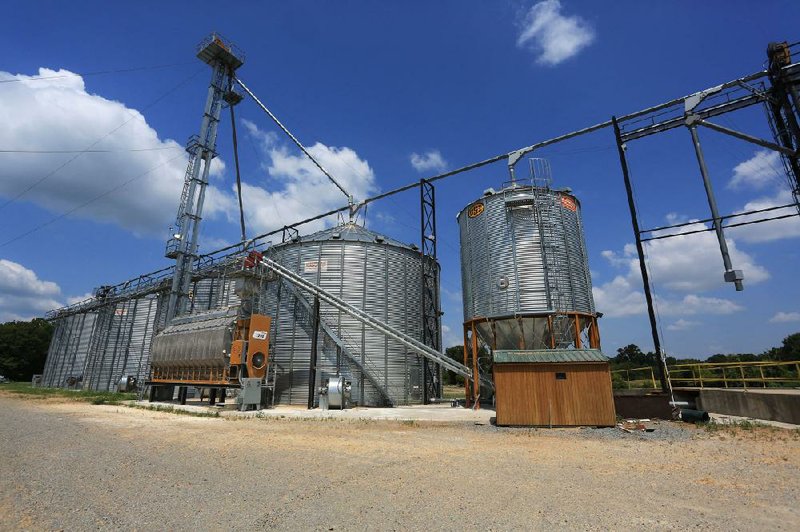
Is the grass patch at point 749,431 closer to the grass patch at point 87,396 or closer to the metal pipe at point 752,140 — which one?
the metal pipe at point 752,140

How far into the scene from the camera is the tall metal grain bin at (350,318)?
28969 millimetres

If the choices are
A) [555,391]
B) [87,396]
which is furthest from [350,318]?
[87,396]

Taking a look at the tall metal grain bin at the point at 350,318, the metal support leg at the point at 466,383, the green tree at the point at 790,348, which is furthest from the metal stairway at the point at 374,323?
the green tree at the point at 790,348

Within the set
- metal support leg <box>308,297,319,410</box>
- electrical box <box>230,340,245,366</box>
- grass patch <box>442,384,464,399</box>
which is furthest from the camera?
grass patch <box>442,384,464,399</box>

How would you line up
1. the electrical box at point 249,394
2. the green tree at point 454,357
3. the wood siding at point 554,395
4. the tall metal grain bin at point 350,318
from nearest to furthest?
1. the wood siding at point 554,395
2. the electrical box at point 249,394
3. the tall metal grain bin at point 350,318
4. the green tree at point 454,357

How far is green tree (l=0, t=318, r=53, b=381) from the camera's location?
78.2 m

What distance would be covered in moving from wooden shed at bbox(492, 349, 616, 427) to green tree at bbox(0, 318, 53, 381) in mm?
98106

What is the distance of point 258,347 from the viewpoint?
27094 millimetres

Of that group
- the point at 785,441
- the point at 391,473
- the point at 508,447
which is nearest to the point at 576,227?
the point at 785,441

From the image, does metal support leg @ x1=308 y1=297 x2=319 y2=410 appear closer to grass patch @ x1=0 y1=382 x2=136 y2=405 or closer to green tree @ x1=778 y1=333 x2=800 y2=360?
grass patch @ x1=0 y1=382 x2=136 y2=405

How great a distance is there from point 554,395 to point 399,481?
1077 centimetres

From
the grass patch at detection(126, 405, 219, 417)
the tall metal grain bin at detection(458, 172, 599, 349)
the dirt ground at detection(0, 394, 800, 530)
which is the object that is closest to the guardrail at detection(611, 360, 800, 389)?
the tall metal grain bin at detection(458, 172, 599, 349)

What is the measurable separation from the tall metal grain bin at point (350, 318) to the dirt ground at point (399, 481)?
47.6ft

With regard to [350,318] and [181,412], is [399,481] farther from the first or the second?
[350,318]
